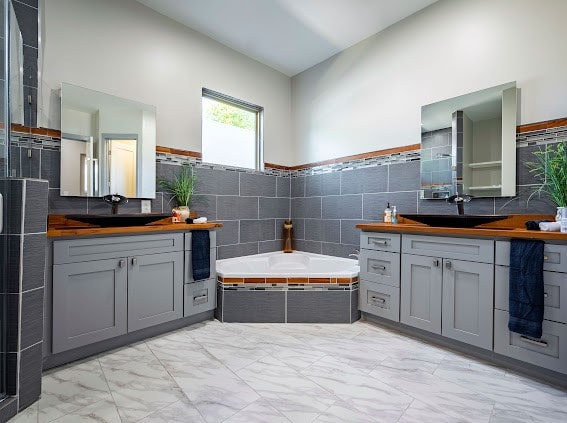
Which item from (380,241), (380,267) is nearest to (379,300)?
(380,267)

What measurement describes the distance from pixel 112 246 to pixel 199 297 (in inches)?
34.2

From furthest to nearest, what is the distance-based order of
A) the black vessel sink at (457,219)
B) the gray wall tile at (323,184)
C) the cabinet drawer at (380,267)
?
1. the gray wall tile at (323,184)
2. the cabinet drawer at (380,267)
3. the black vessel sink at (457,219)

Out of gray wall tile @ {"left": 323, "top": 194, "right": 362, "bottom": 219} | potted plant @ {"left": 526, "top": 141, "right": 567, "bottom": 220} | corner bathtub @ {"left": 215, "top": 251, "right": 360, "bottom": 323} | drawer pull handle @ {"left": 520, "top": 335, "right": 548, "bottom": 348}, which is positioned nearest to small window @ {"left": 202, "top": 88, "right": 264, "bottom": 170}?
gray wall tile @ {"left": 323, "top": 194, "right": 362, "bottom": 219}

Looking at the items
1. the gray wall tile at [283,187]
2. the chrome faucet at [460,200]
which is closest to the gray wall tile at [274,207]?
the gray wall tile at [283,187]

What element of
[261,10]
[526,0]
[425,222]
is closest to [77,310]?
Result: [425,222]

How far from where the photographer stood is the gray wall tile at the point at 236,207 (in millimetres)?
3322

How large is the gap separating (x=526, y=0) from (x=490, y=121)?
34.6 inches

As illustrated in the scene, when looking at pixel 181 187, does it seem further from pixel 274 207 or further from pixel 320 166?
pixel 320 166

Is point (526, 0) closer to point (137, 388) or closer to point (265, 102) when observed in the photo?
point (265, 102)

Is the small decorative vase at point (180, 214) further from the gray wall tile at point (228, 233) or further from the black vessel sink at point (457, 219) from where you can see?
the black vessel sink at point (457, 219)

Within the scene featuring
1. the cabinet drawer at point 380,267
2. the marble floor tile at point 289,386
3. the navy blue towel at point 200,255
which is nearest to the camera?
the marble floor tile at point 289,386

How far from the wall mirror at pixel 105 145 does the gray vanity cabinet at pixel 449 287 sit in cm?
236

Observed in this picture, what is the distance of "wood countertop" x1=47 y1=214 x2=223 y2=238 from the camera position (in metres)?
1.82

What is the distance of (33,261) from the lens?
59.9 inches
